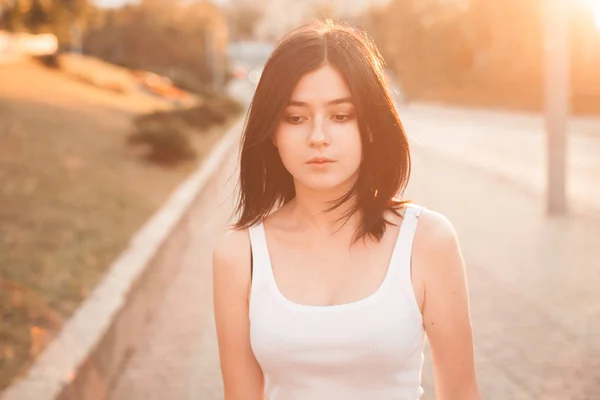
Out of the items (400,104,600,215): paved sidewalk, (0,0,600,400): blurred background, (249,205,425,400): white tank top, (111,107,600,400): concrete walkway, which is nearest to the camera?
(249,205,425,400): white tank top

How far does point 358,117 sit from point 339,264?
1.38 ft

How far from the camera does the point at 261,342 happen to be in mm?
2471

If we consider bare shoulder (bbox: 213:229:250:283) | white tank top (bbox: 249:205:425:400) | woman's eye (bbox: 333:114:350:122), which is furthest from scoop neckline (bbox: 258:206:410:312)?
woman's eye (bbox: 333:114:350:122)

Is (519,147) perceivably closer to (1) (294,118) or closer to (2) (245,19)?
(1) (294,118)

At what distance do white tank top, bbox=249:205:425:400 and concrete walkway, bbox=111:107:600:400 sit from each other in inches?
34.1

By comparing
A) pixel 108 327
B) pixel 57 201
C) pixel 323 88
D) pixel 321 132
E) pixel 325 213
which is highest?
pixel 323 88

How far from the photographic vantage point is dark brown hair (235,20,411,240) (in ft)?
8.10

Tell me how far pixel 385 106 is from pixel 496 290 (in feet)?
17.6

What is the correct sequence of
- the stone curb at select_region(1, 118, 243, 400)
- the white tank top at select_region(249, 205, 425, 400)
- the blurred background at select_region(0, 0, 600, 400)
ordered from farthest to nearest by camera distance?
the blurred background at select_region(0, 0, 600, 400), the stone curb at select_region(1, 118, 243, 400), the white tank top at select_region(249, 205, 425, 400)

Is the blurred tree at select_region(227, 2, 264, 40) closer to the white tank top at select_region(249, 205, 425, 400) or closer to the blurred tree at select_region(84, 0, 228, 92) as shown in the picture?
the blurred tree at select_region(84, 0, 228, 92)

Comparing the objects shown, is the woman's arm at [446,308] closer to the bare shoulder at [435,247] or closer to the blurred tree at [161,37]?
the bare shoulder at [435,247]

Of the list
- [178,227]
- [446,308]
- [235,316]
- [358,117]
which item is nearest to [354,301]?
[446,308]

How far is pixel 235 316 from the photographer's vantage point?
2.59 metres

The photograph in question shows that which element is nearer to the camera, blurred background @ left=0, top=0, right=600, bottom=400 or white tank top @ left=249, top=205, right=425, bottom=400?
white tank top @ left=249, top=205, right=425, bottom=400
